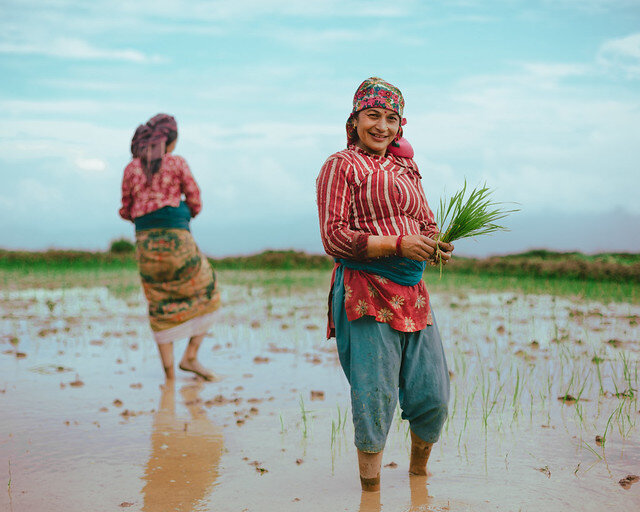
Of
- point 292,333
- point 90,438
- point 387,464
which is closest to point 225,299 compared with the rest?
point 292,333

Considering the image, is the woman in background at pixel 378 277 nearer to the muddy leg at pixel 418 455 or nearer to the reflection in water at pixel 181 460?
the muddy leg at pixel 418 455

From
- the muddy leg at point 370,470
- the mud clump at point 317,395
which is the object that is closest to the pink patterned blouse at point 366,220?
the muddy leg at point 370,470

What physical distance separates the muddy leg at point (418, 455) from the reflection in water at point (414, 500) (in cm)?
8

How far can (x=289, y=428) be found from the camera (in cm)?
431

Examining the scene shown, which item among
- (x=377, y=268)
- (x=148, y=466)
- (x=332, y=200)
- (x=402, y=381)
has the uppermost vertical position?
(x=332, y=200)

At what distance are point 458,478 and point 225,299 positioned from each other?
8.57 meters

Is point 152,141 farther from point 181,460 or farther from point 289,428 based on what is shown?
point 181,460

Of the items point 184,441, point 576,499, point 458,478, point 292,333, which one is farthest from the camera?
point 292,333

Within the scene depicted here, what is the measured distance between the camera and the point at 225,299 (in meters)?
11.6

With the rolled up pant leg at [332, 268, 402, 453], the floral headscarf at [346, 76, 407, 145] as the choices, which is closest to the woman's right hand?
the rolled up pant leg at [332, 268, 402, 453]

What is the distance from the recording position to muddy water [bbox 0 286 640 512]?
327 cm

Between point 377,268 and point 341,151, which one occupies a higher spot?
point 341,151

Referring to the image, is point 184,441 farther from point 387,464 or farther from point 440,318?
point 440,318

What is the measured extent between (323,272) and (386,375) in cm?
1569
